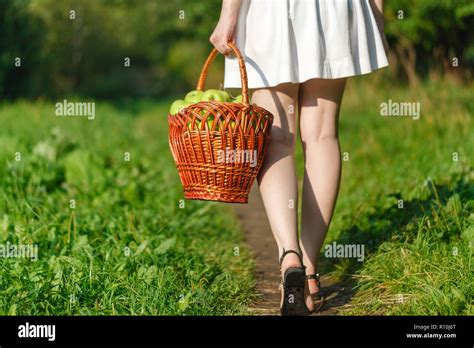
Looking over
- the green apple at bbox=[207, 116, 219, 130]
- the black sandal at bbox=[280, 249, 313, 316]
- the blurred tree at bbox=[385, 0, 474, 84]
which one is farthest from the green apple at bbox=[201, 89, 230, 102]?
the blurred tree at bbox=[385, 0, 474, 84]

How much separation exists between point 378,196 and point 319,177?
1591 mm

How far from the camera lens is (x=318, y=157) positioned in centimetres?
334

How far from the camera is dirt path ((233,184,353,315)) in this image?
348 cm

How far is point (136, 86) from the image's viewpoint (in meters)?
27.2

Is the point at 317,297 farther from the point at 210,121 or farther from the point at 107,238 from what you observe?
the point at 107,238

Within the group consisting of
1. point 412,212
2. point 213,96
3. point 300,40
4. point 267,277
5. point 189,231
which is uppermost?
point 300,40

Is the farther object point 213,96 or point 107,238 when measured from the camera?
point 107,238

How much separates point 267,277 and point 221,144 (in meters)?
1.21

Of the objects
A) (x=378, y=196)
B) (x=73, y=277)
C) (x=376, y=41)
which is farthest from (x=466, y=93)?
(x=73, y=277)

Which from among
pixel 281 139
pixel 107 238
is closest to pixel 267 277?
pixel 107 238

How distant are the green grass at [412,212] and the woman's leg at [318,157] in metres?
0.33

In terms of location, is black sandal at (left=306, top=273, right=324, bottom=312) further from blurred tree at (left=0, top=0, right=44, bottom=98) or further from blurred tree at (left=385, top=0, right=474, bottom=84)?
blurred tree at (left=0, top=0, right=44, bottom=98)

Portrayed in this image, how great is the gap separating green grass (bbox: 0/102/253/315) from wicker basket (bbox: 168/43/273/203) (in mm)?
425
